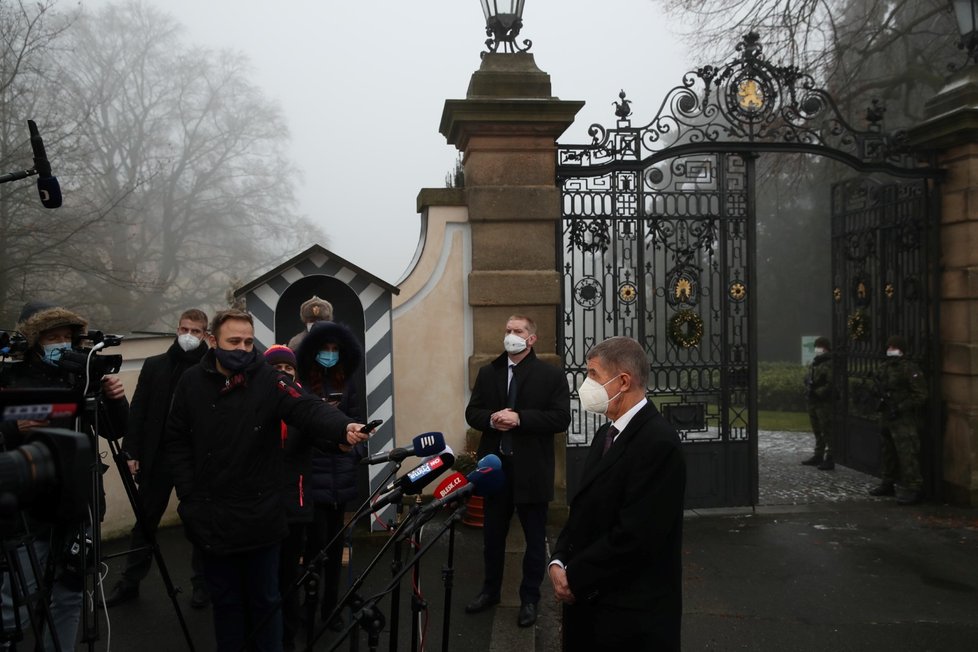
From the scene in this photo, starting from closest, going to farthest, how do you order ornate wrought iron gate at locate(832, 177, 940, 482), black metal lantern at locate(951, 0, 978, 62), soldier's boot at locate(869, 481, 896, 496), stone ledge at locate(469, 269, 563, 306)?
stone ledge at locate(469, 269, 563, 306), black metal lantern at locate(951, 0, 978, 62), ornate wrought iron gate at locate(832, 177, 940, 482), soldier's boot at locate(869, 481, 896, 496)

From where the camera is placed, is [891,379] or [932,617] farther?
[891,379]

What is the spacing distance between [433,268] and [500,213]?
0.84 m

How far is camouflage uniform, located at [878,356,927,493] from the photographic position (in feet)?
27.5

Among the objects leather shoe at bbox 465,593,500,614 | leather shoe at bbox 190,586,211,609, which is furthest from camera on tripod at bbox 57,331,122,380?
leather shoe at bbox 465,593,500,614

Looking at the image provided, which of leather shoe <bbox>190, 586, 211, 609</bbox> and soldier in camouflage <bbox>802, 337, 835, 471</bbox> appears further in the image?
soldier in camouflage <bbox>802, 337, 835, 471</bbox>

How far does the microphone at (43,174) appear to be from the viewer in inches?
187

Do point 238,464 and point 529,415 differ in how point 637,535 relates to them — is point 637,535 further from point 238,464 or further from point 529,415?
point 529,415

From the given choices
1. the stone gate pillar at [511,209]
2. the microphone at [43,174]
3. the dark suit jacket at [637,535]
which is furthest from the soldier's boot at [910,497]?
the microphone at [43,174]

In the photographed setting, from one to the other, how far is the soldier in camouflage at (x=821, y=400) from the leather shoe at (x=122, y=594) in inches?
334

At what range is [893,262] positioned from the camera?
8930mm

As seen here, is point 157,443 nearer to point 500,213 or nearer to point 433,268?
point 433,268

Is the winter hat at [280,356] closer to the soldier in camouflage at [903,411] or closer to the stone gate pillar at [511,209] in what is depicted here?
the stone gate pillar at [511,209]

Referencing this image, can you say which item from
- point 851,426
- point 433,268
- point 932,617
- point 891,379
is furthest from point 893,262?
point 433,268

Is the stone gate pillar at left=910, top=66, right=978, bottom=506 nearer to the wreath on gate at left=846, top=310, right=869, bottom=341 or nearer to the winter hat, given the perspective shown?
the wreath on gate at left=846, top=310, right=869, bottom=341
